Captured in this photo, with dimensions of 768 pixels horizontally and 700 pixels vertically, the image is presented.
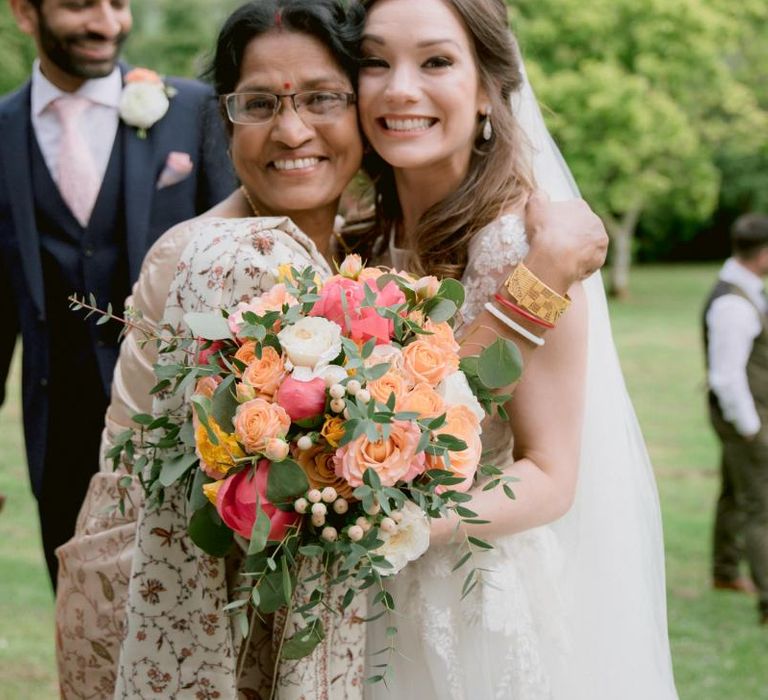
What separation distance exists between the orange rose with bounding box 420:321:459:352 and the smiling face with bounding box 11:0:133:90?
2.40 meters

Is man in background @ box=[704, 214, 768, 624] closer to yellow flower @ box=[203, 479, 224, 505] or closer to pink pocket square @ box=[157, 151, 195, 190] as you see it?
pink pocket square @ box=[157, 151, 195, 190]

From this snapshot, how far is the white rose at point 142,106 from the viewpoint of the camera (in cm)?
409

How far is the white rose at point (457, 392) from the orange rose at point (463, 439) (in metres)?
0.02

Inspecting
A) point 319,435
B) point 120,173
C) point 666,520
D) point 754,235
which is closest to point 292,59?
point 319,435

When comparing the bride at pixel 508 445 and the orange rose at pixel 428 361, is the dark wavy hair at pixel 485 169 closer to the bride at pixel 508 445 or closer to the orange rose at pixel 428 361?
the bride at pixel 508 445

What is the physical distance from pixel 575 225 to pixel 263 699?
133 cm

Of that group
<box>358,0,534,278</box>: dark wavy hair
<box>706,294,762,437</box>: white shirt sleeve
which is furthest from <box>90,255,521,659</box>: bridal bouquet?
<box>706,294,762,437</box>: white shirt sleeve

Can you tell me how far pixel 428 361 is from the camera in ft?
6.86

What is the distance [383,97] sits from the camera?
2.79m

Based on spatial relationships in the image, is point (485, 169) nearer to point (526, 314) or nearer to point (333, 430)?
point (526, 314)

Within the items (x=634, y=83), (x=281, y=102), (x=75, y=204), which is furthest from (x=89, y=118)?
(x=634, y=83)

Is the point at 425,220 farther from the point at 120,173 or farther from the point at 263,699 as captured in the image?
the point at 120,173

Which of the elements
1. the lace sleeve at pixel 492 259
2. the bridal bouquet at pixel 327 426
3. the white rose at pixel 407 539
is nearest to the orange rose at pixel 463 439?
the bridal bouquet at pixel 327 426

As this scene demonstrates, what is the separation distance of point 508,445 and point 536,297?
1.52ft
